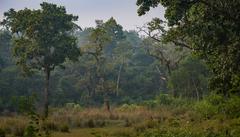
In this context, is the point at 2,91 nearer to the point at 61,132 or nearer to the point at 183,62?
the point at 183,62

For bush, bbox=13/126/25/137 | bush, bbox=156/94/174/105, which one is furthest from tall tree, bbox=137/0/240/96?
bush, bbox=156/94/174/105

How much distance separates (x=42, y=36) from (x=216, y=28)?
2146cm

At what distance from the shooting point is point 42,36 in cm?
3838

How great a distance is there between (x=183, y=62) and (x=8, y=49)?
35.4m

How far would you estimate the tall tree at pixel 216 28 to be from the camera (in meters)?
19.3

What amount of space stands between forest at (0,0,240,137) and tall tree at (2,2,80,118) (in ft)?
0.28

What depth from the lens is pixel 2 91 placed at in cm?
5266

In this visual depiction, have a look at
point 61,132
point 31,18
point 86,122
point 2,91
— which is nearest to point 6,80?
point 2,91

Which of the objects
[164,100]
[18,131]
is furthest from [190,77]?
[18,131]

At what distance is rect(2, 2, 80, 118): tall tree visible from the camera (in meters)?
37.7

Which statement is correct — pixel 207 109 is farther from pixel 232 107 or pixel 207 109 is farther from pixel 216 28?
pixel 216 28

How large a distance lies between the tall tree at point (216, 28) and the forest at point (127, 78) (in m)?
0.04

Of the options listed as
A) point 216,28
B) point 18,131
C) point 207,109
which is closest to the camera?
point 18,131

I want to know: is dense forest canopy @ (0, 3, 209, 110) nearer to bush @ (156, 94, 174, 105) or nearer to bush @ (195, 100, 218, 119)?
bush @ (156, 94, 174, 105)
